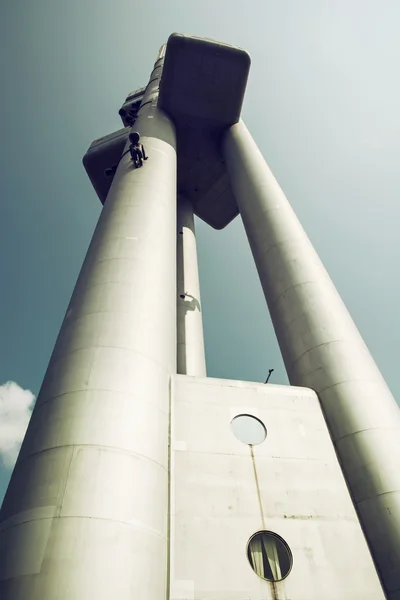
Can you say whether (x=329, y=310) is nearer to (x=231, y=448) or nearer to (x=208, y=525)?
(x=231, y=448)

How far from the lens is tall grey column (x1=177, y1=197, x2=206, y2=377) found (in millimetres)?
18906

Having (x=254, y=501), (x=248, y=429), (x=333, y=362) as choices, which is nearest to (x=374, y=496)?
(x=254, y=501)

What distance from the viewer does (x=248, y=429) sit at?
981 cm

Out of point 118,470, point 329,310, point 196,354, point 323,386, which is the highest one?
point 196,354

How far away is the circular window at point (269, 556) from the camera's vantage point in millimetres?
7449

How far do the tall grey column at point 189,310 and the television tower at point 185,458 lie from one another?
5.94 meters

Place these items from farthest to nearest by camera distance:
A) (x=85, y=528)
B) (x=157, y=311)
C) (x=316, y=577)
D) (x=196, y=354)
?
1. (x=196, y=354)
2. (x=157, y=311)
3. (x=316, y=577)
4. (x=85, y=528)

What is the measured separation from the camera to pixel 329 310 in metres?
13.0

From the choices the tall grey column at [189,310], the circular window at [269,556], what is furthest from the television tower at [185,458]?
the tall grey column at [189,310]

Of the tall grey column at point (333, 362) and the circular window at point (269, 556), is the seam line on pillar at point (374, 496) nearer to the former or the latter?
the tall grey column at point (333, 362)

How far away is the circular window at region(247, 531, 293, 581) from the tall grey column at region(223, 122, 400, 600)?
95.6 inches

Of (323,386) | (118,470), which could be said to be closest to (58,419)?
(118,470)

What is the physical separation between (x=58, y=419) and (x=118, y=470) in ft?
5.80

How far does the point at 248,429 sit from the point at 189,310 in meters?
11.8
